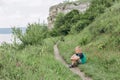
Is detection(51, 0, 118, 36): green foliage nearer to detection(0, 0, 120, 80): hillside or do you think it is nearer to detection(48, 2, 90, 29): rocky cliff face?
detection(0, 0, 120, 80): hillside

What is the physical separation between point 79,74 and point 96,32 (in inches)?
418

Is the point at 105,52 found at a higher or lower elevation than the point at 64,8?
lower

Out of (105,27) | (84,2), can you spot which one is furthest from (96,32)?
(84,2)

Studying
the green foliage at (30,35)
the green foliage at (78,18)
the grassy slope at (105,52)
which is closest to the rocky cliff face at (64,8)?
the green foliage at (78,18)

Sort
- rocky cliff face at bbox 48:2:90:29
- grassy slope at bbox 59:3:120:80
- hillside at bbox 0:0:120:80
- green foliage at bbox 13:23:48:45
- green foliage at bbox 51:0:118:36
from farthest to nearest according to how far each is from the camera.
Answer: rocky cliff face at bbox 48:2:90:29 → green foliage at bbox 51:0:118:36 → green foliage at bbox 13:23:48:45 → grassy slope at bbox 59:3:120:80 → hillside at bbox 0:0:120:80

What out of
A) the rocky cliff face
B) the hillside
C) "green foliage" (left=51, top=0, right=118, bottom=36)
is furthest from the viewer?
the rocky cliff face

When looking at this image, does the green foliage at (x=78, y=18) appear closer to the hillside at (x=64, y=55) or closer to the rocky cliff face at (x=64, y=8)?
the hillside at (x=64, y=55)

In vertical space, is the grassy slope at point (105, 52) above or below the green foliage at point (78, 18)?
below

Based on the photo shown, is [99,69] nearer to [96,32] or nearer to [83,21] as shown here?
[96,32]

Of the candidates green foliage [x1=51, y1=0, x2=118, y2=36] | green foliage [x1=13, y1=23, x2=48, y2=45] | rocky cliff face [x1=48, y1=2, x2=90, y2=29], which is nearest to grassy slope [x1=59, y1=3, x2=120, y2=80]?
green foliage [x1=13, y1=23, x2=48, y2=45]

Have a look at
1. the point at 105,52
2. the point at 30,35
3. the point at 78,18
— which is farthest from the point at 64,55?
the point at 78,18

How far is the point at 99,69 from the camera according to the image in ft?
51.9

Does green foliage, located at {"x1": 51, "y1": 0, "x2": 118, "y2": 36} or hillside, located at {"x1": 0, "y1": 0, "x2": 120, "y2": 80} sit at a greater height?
green foliage, located at {"x1": 51, "y1": 0, "x2": 118, "y2": 36}

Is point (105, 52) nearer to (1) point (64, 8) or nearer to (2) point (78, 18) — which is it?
(2) point (78, 18)
